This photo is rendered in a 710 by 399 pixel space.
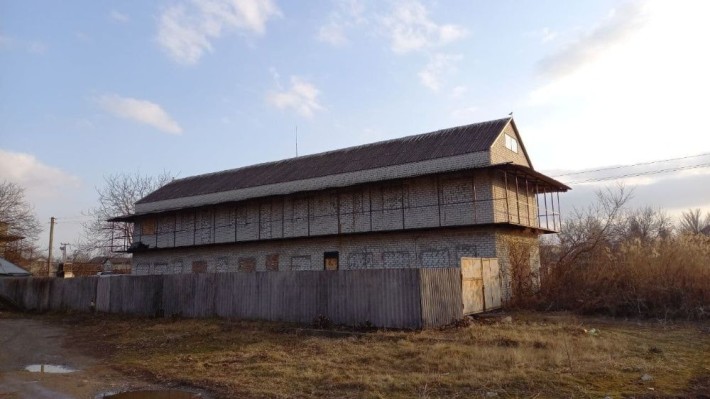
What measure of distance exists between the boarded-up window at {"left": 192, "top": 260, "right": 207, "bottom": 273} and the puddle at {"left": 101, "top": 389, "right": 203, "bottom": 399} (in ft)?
79.8

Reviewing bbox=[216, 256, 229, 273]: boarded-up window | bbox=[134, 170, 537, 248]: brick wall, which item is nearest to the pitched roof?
bbox=[134, 170, 537, 248]: brick wall

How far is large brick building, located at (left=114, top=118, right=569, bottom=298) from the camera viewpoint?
73.4 feet

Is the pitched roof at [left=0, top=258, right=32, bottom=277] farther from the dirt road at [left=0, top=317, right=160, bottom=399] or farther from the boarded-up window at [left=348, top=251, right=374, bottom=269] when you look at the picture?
the boarded-up window at [left=348, top=251, right=374, bottom=269]

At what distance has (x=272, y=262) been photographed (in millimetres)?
28312

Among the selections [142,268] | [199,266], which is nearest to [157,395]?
[199,266]

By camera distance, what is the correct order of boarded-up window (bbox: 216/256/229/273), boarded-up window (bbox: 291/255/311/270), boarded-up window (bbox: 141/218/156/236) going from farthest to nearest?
boarded-up window (bbox: 141/218/156/236) → boarded-up window (bbox: 216/256/229/273) → boarded-up window (bbox: 291/255/311/270)

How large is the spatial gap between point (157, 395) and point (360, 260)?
57.2ft

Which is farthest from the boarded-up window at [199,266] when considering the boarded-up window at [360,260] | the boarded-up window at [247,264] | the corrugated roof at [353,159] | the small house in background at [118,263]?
the small house in background at [118,263]

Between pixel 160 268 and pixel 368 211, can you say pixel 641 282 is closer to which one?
pixel 368 211

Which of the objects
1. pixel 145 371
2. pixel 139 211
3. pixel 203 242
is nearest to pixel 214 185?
pixel 203 242

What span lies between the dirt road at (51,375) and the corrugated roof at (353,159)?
54.0ft

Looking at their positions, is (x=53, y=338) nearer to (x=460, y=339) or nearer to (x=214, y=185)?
(x=460, y=339)

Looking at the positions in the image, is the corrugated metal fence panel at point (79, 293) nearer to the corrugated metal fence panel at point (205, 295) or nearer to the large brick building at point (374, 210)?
the corrugated metal fence panel at point (205, 295)

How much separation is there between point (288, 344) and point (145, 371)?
3.65 m
